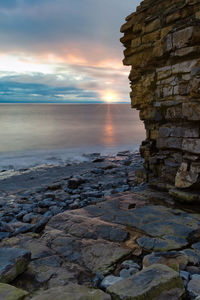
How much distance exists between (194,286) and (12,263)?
Result: 1971 mm

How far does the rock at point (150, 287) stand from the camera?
210 centimetres

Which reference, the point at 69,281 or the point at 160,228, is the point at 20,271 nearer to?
the point at 69,281

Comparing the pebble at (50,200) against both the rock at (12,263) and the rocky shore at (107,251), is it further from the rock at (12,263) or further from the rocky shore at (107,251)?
the rock at (12,263)

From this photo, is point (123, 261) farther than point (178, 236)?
No

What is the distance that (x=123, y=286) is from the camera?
2.23 metres

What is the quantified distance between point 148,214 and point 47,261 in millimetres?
2038

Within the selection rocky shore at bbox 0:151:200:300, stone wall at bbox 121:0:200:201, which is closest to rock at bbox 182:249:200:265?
rocky shore at bbox 0:151:200:300

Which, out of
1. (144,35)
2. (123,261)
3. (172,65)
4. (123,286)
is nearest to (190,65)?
(172,65)

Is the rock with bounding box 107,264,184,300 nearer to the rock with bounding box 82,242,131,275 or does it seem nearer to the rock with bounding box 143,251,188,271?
the rock with bounding box 143,251,188,271

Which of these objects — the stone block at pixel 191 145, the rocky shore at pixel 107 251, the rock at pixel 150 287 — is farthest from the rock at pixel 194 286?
the stone block at pixel 191 145

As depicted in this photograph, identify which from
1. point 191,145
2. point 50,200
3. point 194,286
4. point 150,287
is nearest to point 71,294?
point 150,287

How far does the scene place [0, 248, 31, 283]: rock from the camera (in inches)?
103

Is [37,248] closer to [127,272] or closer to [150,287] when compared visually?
[127,272]

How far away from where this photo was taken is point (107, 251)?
3281mm
